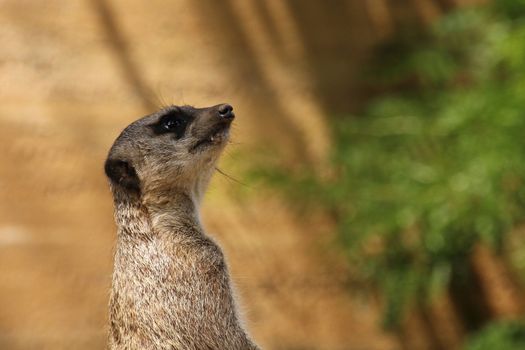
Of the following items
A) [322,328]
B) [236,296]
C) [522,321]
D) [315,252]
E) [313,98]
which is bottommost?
[236,296]

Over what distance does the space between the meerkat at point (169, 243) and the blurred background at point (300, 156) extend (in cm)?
167

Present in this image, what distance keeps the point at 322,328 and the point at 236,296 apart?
8.26 ft

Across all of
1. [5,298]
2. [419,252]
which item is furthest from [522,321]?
[5,298]

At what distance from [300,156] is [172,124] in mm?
2342

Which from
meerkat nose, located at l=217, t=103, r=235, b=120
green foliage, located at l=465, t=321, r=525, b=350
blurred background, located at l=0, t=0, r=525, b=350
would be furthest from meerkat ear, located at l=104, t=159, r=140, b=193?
green foliage, located at l=465, t=321, r=525, b=350

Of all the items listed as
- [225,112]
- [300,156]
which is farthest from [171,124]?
[300,156]

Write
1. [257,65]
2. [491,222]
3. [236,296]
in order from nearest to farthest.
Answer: [236,296] → [491,222] → [257,65]

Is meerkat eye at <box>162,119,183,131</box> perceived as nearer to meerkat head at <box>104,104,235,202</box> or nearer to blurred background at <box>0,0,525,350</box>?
meerkat head at <box>104,104,235,202</box>

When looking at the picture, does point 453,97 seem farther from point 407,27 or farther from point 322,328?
point 322,328

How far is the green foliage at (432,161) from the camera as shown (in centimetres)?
388

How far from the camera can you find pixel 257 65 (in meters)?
4.72

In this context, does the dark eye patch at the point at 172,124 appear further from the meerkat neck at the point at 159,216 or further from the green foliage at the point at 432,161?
the green foliage at the point at 432,161

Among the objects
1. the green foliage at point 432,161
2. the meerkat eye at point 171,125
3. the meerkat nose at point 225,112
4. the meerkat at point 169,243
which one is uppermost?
the green foliage at point 432,161

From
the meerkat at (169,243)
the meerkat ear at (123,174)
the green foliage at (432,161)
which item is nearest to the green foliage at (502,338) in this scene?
the green foliage at (432,161)
